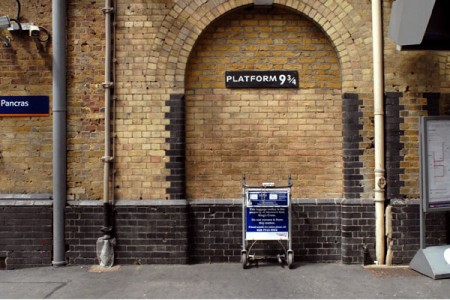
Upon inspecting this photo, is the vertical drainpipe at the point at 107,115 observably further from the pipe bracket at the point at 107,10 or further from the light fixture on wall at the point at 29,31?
the light fixture on wall at the point at 29,31

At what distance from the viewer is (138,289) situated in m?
4.80

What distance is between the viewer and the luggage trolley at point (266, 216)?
553 centimetres

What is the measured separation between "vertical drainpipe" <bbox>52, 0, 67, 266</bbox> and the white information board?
17.8ft

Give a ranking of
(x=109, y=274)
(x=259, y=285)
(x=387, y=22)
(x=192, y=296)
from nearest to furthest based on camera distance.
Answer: (x=192, y=296)
(x=259, y=285)
(x=109, y=274)
(x=387, y=22)

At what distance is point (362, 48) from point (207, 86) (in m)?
2.51

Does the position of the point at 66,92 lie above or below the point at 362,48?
below

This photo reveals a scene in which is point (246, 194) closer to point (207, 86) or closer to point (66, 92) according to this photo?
point (207, 86)

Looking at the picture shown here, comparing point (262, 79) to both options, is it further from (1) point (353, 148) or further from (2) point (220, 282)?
(2) point (220, 282)

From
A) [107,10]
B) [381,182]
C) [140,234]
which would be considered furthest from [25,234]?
[381,182]

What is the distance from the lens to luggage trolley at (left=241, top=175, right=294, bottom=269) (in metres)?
5.53

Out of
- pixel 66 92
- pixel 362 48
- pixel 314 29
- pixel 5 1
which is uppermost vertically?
pixel 5 1

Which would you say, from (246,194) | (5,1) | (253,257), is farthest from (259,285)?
(5,1)

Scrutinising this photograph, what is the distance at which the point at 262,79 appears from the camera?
597 centimetres

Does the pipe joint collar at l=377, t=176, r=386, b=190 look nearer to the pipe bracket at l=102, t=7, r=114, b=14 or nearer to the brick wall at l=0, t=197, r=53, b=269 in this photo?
the pipe bracket at l=102, t=7, r=114, b=14
